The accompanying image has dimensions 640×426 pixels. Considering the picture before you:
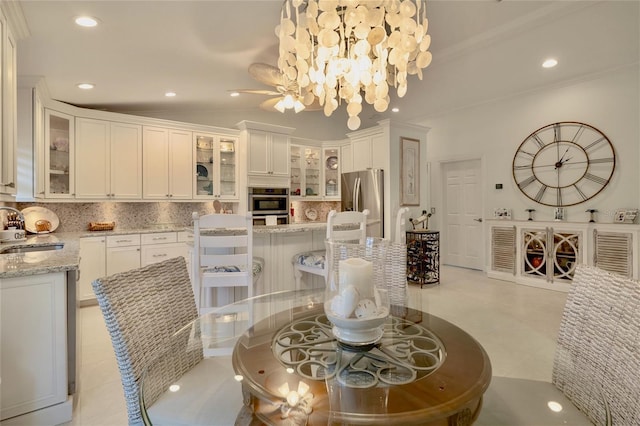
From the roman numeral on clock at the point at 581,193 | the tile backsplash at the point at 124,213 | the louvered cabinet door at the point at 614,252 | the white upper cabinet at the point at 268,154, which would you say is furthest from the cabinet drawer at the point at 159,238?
the roman numeral on clock at the point at 581,193

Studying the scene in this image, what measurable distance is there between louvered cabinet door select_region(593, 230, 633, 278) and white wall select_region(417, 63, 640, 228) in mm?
381

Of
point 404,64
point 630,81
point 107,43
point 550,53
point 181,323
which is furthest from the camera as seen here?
point 630,81

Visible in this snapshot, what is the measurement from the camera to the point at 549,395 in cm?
111

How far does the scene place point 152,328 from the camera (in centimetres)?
124

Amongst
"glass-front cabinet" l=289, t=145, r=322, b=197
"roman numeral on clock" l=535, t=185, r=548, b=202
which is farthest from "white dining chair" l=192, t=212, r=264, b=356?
"roman numeral on clock" l=535, t=185, r=548, b=202

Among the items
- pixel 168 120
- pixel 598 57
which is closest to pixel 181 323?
pixel 168 120

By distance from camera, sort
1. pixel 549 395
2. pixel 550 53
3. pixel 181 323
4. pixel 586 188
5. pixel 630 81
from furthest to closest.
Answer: pixel 586 188
pixel 630 81
pixel 550 53
pixel 181 323
pixel 549 395

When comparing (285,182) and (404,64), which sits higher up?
(404,64)

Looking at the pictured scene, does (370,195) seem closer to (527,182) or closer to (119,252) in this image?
(527,182)

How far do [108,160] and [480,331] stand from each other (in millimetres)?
4622

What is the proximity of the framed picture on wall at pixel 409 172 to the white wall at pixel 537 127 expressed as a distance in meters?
0.28

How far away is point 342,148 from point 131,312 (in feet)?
17.3

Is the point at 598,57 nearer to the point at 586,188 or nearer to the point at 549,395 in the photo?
the point at 586,188

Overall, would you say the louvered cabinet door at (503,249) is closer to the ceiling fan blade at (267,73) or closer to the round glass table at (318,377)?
the ceiling fan blade at (267,73)
